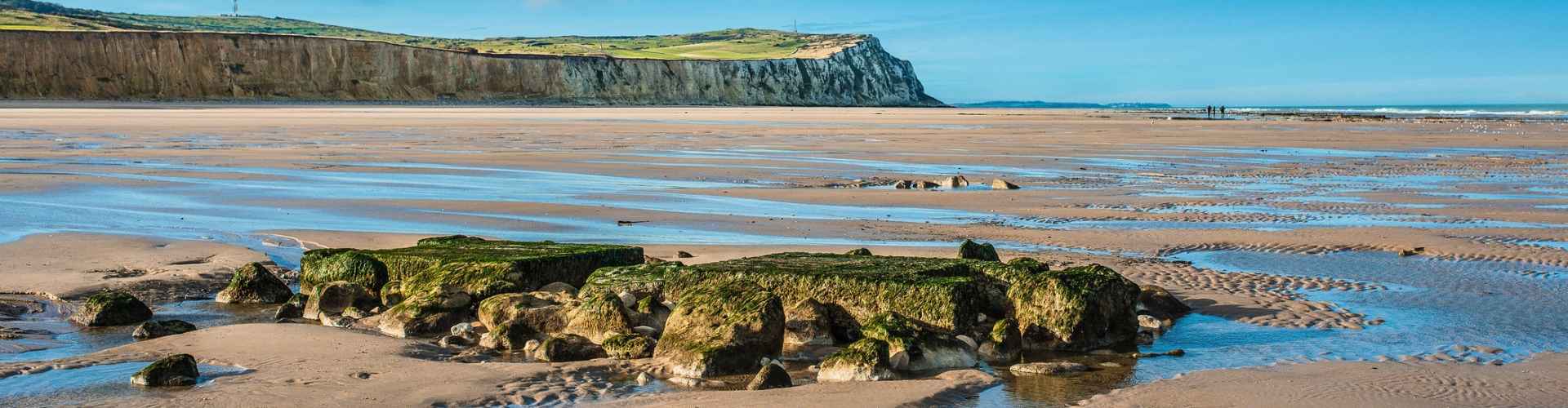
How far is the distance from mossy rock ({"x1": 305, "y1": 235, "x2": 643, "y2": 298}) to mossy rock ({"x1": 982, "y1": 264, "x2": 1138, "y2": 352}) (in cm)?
290

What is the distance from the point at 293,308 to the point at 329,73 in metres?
93.4

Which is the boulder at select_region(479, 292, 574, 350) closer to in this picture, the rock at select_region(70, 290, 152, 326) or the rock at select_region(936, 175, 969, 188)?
the rock at select_region(70, 290, 152, 326)

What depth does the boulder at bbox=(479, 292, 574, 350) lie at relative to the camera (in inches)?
266

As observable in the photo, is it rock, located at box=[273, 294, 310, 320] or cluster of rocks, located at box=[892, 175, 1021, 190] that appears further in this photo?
cluster of rocks, located at box=[892, 175, 1021, 190]

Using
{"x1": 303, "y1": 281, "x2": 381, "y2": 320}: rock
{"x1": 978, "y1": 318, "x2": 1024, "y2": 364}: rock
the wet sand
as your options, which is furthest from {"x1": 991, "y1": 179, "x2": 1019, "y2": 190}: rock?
{"x1": 303, "y1": 281, "x2": 381, "y2": 320}: rock

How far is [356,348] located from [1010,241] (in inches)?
238

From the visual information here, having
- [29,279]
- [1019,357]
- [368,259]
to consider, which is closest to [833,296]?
[1019,357]

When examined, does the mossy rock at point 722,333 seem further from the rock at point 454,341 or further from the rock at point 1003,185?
the rock at point 1003,185

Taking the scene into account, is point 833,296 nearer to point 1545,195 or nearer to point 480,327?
point 480,327

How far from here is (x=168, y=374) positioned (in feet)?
18.3

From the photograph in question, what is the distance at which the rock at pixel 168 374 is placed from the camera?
555 centimetres

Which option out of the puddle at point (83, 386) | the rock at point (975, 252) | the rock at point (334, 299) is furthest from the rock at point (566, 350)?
the rock at point (975, 252)

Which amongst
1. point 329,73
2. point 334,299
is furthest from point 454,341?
point 329,73

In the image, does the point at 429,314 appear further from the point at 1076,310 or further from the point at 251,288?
the point at 1076,310
